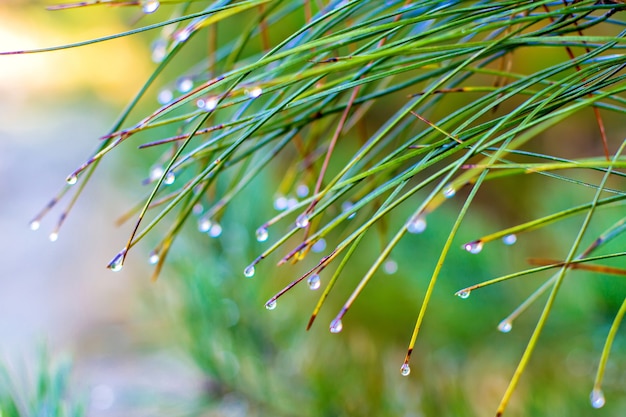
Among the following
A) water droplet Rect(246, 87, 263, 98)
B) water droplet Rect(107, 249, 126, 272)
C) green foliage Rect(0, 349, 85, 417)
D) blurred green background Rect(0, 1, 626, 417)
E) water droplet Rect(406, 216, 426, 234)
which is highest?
water droplet Rect(246, 87, 263, 98)

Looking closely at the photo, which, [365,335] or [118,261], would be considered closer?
[118,261]

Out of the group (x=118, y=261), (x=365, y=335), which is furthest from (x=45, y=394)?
(x=365, y=335)

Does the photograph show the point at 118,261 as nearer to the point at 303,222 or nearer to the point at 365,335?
the point at 303,222

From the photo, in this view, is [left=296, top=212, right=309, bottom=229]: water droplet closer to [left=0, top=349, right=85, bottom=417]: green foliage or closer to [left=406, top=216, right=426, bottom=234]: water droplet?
[left=406, top=216, right=426, bottom=234]: water droplet

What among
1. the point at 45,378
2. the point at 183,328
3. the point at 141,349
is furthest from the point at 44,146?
the point at 45,378

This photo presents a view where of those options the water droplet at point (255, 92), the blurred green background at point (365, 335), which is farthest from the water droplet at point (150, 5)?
the blurred green background at point (365, 335)

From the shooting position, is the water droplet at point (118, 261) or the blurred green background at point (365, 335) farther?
the blurred green background at point (365, 335)

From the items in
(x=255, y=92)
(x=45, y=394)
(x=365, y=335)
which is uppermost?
(x=255, y=92)

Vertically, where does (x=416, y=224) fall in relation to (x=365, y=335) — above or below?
above

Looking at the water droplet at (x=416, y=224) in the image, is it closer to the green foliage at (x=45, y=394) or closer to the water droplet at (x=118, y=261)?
the water droplet at (x=118, y=261)

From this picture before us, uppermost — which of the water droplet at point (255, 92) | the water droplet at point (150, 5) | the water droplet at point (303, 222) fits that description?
the water droplet at point (150, 5)

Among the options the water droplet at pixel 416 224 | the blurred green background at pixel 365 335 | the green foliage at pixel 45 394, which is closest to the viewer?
the water droplet at pixel 416 224

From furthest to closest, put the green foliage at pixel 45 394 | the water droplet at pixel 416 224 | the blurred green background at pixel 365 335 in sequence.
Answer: the blurred green background at pixel 365 335 → the green foliage at pixel 45 394 → the water droplet at pixel 416 224

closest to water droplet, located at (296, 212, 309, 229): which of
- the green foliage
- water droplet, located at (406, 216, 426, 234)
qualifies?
water droplet, located at (406, 216, 426, 234)
